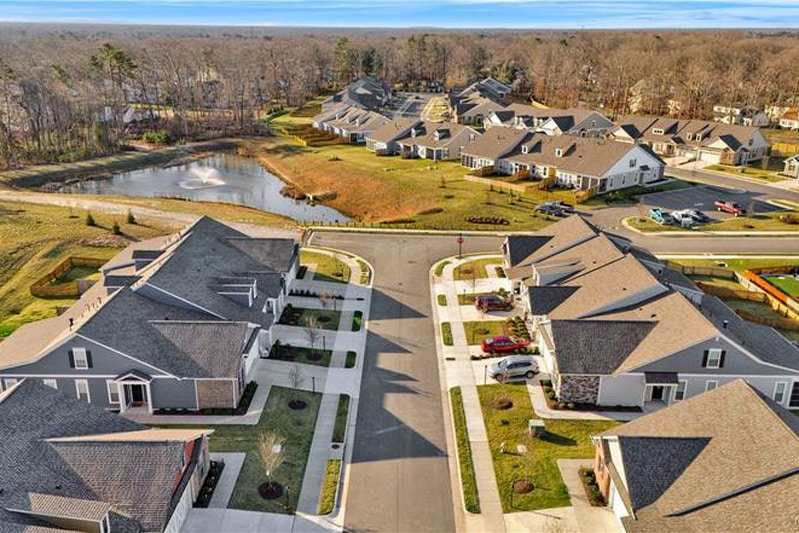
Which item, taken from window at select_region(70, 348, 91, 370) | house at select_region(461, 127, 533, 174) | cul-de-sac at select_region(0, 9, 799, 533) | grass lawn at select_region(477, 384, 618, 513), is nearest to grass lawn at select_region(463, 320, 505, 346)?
cul-de-sac at select_region(0, 9, 799, 533)

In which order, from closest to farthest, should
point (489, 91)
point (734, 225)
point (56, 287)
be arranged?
point (56, 287) < point (734, 225) < point (489, 91)

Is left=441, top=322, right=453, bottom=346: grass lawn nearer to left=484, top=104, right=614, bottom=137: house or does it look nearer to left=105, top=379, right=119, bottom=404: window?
left=105, top=379, right=119, bottom=404: window

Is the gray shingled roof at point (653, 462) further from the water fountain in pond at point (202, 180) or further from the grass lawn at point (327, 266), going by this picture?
the water fountain in pond at point (202, 180)

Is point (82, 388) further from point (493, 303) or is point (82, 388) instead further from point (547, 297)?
point (547, 297)

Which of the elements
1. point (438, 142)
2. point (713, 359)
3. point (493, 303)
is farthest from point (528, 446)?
point (438, 142)

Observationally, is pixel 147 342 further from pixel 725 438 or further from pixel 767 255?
pixel 767 255

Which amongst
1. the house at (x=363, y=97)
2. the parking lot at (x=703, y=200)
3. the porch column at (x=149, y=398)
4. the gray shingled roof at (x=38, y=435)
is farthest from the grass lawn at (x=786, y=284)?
the house at (x=363, y=97)

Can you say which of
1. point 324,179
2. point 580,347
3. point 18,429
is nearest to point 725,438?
point 580,347
